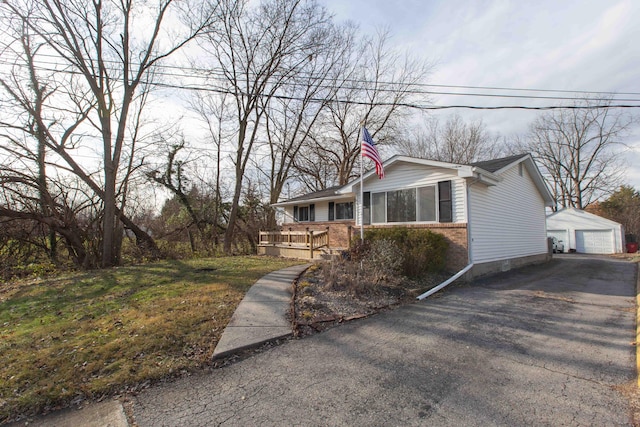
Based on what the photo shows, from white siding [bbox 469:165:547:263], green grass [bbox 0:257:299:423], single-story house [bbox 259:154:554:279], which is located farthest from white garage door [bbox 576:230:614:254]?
green grass [bbox 0:257:299:423]

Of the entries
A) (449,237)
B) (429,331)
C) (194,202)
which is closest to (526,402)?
(429,331)

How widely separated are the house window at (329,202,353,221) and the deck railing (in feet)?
10.1

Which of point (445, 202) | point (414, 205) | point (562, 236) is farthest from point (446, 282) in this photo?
point (562, 236)

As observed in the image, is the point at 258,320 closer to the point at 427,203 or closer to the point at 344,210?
the point at 427,203

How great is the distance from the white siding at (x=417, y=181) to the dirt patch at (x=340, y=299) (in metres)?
2.85

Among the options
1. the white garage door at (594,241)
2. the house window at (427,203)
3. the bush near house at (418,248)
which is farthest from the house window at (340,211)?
the white garage door at (594,241)

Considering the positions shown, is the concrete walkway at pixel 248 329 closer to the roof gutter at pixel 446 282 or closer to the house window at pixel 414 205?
the roof gutter at pixel 446 282

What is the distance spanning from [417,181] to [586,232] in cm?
2354

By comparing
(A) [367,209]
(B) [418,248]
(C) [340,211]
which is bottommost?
(B) [418,248]

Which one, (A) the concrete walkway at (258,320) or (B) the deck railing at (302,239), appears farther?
(B) the deck railing at (302,239)

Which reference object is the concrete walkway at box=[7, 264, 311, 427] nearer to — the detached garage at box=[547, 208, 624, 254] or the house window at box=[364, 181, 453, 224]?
the house window at box=[364, 181, 453, 224]

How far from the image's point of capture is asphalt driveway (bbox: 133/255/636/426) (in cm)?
253

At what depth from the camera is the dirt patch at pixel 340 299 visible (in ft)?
16.4

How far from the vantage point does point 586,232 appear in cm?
2512
